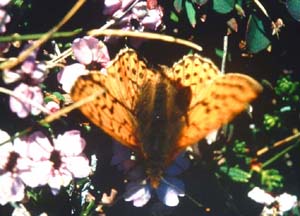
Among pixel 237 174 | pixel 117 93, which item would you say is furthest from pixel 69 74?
pixel 237 174

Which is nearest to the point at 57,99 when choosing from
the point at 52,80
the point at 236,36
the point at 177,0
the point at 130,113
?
the point at 52,80

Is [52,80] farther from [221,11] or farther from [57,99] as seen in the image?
[221,11]

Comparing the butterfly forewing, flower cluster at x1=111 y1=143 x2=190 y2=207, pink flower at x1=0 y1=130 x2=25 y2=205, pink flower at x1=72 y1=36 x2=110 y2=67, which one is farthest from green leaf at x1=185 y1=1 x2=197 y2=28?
pink flower at x1=0 y1=130 x2=25 y2=205

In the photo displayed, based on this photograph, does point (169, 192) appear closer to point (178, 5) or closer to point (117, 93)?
point (117, 93)

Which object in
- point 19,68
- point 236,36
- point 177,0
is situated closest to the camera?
point 19,68

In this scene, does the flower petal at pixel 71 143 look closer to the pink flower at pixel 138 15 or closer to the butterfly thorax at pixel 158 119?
the butterfly thorax at pixel 158 119

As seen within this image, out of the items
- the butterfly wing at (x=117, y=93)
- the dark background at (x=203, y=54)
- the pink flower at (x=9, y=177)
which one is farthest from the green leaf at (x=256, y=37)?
the pink flower at (x=9, y=177)
